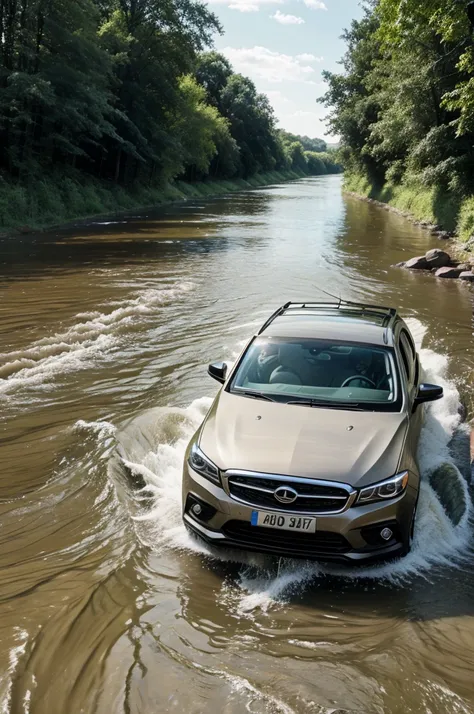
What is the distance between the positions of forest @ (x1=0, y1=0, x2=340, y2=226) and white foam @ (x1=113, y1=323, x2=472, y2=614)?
2202 cm

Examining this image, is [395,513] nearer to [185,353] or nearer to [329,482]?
[329,482]

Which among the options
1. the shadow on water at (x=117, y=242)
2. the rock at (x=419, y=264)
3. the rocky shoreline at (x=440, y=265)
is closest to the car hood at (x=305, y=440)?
the shadow on water at (x=117, y=242)

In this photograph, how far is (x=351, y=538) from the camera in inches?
176

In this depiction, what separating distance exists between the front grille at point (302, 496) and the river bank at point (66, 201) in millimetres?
23702

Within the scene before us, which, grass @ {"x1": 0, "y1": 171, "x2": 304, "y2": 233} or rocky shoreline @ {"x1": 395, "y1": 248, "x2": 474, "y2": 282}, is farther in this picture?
grass @ {"x1": 0, "y1": 171, "x2": 304, "y2": 233}

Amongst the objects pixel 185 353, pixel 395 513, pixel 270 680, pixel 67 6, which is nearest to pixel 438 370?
pixel 185 353

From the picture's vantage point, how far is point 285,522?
4508mm

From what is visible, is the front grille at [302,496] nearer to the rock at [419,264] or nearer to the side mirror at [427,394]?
the side mirror at [427,394]

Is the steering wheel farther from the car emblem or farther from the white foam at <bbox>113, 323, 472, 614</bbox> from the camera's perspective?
the car emblem

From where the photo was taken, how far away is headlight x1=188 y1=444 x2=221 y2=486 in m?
4.81

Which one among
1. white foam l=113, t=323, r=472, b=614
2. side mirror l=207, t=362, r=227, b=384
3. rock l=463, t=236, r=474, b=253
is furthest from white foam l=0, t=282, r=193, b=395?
rock l=463, t=236, r=474, b=253

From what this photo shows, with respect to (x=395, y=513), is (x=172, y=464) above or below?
below

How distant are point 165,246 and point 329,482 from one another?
21490 millimetres

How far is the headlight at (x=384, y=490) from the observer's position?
4.52 meters
